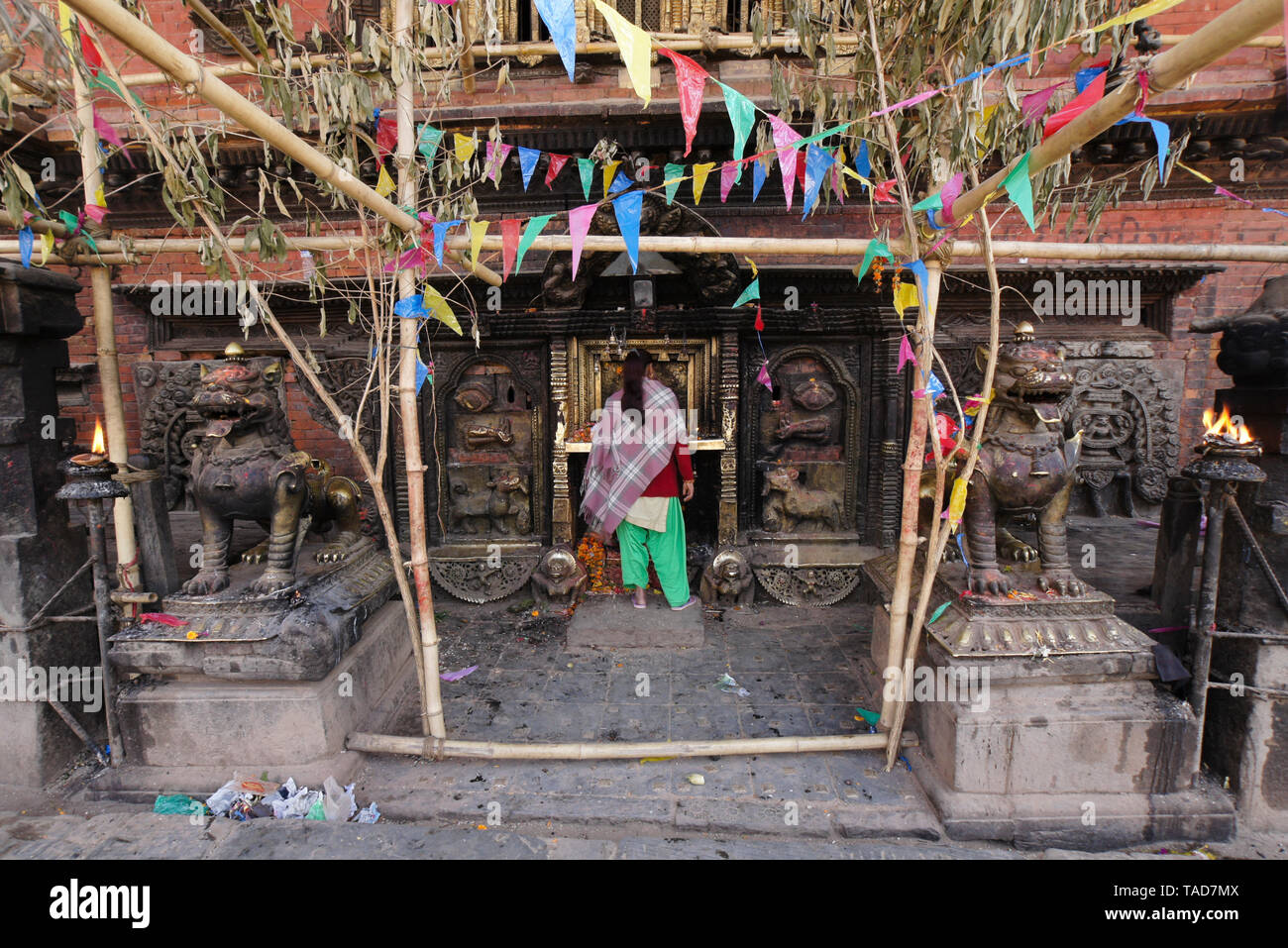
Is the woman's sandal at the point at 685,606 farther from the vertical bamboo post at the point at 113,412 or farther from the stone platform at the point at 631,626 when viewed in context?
the vertical bamboo post at the point at 113,412

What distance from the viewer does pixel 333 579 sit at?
12.4 ft

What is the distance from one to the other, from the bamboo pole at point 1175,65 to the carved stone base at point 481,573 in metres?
4.60

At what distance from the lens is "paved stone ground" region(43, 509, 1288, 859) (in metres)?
2.75

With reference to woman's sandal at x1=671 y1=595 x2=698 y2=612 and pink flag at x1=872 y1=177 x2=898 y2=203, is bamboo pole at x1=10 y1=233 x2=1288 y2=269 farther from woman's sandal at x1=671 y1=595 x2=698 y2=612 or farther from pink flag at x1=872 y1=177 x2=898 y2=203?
woman's sandal at x1=671 y1=595 x2=698 y2=612

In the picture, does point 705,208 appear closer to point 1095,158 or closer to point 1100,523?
point 1095,158

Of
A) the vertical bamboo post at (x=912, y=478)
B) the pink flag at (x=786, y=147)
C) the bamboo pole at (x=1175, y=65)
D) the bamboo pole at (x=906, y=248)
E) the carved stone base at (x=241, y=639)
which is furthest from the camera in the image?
the carved stone base at (x=241, y=639)

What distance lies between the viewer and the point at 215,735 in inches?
125

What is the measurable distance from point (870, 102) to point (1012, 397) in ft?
5.64

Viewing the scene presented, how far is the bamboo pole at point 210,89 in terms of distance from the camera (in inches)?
63.2

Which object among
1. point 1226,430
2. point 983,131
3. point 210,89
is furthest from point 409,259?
point 1226,430

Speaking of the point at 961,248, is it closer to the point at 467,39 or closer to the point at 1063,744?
the point at 1063,744

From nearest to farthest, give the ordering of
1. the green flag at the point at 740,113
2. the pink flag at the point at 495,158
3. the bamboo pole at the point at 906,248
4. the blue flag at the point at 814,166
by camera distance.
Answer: the green flag at the point at 740,113 → the blue flag at the point at 814,166 → the bamboo pole at the point at 906,248 → the pink flag at the point at 495,158

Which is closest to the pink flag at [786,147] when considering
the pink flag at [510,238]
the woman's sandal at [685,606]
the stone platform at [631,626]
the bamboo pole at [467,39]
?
the pink flag at [510,238]

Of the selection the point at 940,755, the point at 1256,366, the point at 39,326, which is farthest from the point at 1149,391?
the point at 39,326
